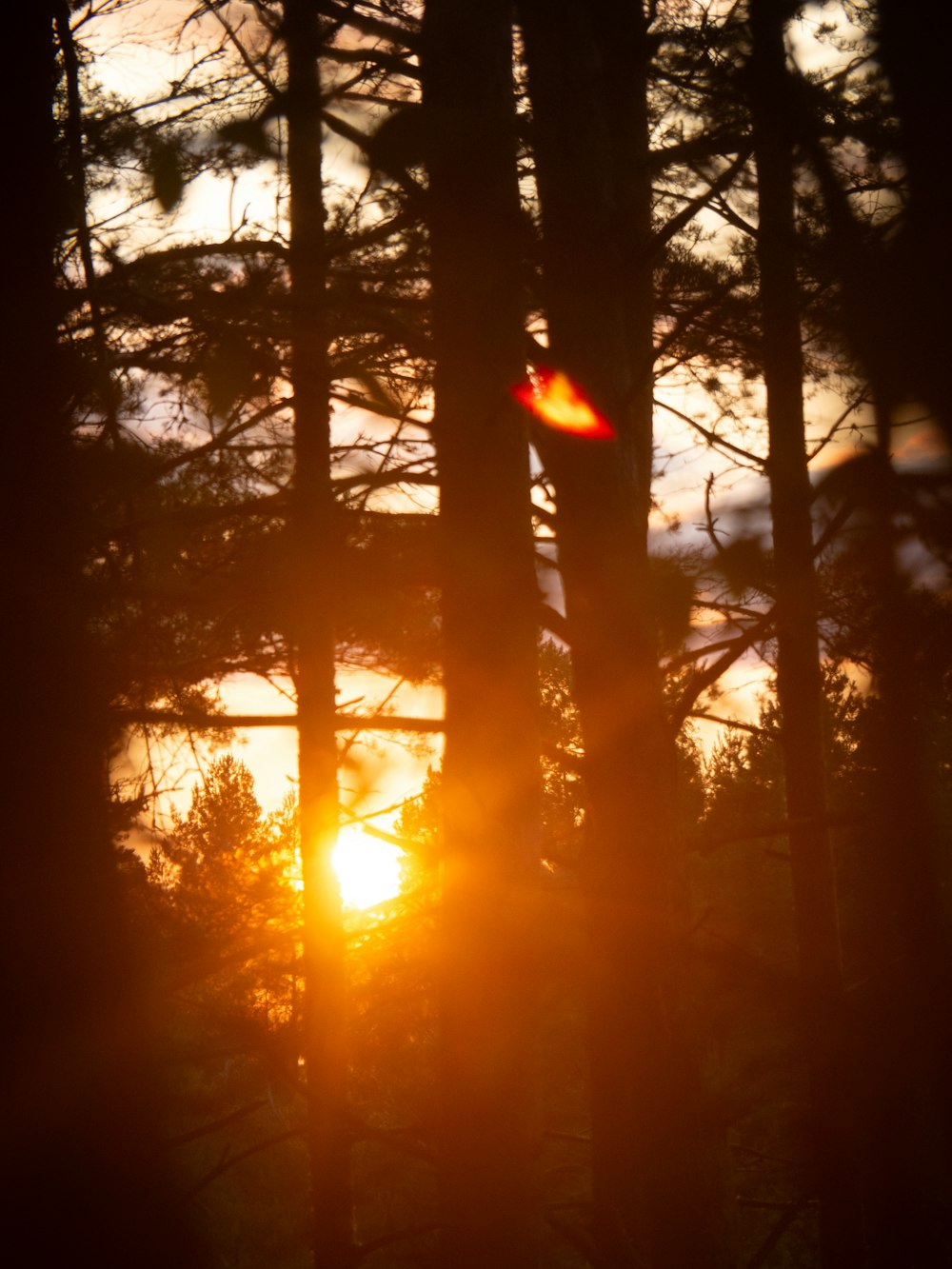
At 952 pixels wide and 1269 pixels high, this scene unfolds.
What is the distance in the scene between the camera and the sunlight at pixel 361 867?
743cm

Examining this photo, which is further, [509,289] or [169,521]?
[169,521]

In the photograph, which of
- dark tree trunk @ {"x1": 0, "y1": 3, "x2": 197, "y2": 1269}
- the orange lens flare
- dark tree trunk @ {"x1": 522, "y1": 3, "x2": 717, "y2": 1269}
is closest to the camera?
dark tree trunk @ {"x1": 0, "y1": 3, "x2": 197, "y2": 1269}

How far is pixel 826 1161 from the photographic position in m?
7.66

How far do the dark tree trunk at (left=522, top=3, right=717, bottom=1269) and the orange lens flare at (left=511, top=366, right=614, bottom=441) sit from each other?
54 mm

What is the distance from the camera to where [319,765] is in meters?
Result: 7.20

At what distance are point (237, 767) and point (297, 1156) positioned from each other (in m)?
11.7

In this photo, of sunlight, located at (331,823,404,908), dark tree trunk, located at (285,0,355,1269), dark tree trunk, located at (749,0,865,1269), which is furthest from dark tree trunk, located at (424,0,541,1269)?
dark tree trunk, located at (749,0,865,1269)

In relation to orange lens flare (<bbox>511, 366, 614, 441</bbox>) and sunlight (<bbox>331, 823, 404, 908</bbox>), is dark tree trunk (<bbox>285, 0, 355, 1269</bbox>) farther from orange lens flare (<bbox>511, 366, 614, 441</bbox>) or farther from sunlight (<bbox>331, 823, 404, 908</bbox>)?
orange lens flare (<bbox>511, 366, 614, 441</bbox>)

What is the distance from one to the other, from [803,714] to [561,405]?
3.60 metres

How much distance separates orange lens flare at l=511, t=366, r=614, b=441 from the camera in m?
5.69

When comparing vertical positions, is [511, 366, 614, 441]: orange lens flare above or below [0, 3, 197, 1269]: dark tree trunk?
above

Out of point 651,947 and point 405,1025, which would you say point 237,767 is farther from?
point 651,947

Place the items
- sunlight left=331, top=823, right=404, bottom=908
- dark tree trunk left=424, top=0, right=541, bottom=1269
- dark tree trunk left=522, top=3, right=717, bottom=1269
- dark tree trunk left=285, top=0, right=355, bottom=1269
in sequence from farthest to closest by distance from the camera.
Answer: sunlight left=331, top=823, right=404, bottom=908 < dark tree trunk left=285, top=0, right=355, bottom=1269 < dark tree trunk left=522, top=3, right=717, bottom=1269 < dark tree trunk left=424, top=0, right=541, bottom=1269

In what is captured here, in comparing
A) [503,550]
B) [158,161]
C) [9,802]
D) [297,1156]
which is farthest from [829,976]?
[297,1156]
